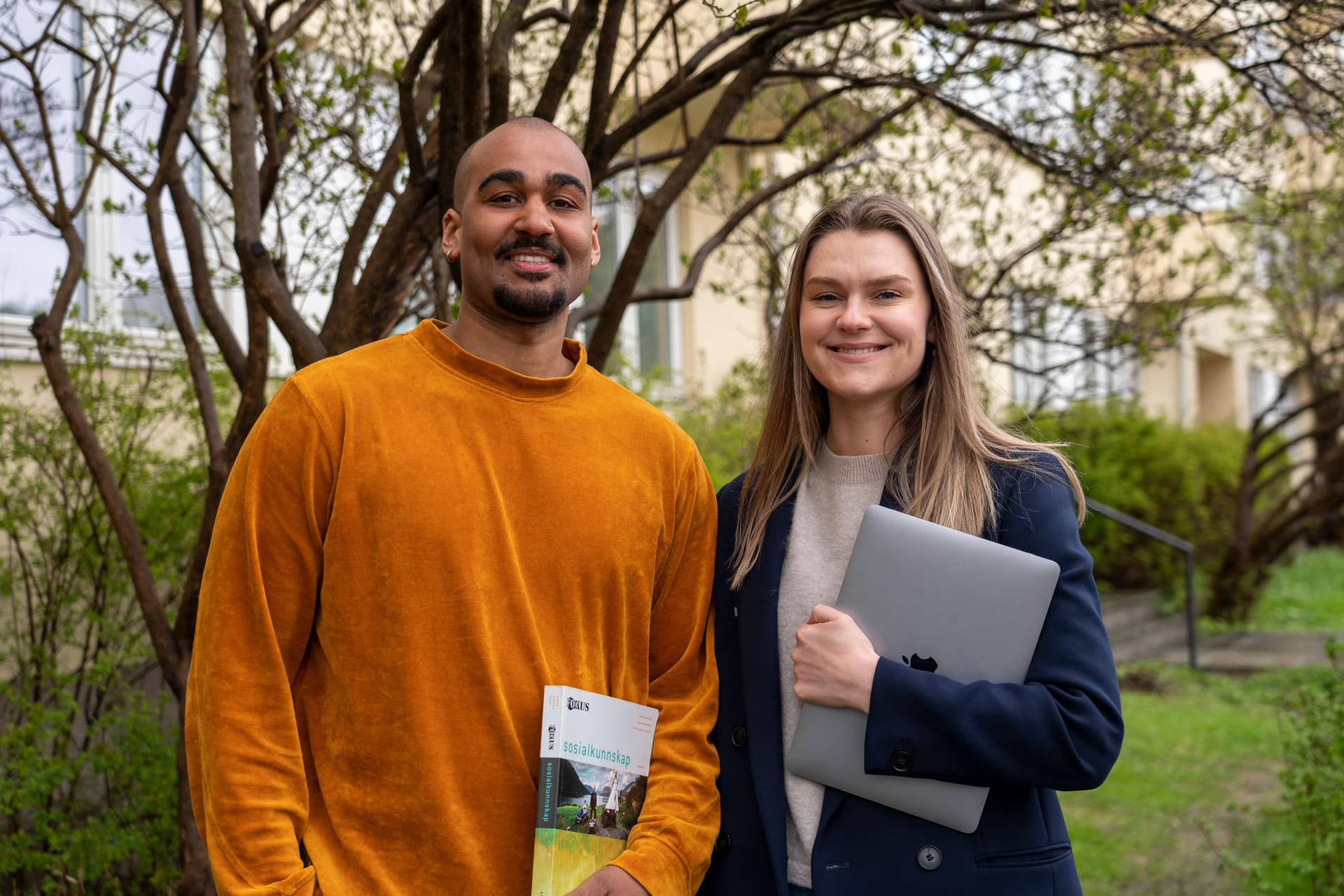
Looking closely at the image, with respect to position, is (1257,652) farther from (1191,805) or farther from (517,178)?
(517,178)

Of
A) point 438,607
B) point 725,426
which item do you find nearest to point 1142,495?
point 725,426

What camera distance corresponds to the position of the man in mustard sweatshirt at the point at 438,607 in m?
1.90

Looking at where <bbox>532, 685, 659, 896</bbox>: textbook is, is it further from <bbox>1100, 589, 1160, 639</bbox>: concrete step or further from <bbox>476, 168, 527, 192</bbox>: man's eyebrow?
<bbox>1100, 589, 1160, 639</bbox>: concrete step

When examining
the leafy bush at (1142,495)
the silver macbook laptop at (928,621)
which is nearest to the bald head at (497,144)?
the silver macbook laptop at (928,621)

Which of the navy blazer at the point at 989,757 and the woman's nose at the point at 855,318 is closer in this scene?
the navy blazer at the point at 989,757

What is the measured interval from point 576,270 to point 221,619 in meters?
0.92

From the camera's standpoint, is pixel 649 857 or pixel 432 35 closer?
pixel 649 857

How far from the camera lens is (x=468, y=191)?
88.3 inches

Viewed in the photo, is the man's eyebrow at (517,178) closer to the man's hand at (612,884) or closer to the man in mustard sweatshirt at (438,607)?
the man in mustard sweatshirt at (438,607)

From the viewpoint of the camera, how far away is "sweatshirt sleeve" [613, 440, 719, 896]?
203cm

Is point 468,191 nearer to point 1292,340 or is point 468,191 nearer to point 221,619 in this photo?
point 221,619

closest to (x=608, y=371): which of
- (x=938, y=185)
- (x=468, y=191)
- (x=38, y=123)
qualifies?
(x=938, y=185)

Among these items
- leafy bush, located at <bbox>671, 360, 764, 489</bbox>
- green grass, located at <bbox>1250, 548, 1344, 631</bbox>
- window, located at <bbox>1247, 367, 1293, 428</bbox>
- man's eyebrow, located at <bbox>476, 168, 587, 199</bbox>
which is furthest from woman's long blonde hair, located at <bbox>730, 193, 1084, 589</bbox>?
window, located at <bbox>1247, 367, 1293, 428</bbox>

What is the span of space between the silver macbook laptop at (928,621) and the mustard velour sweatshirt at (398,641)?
0.96 ft
